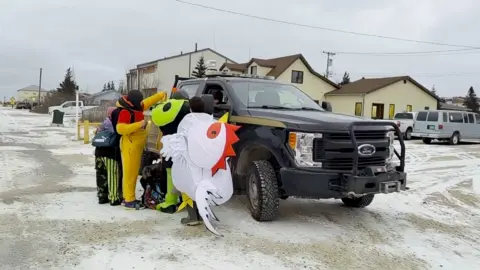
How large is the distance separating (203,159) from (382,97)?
4044cm

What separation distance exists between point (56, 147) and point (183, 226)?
10.4 m

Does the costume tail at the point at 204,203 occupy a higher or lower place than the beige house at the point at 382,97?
lower

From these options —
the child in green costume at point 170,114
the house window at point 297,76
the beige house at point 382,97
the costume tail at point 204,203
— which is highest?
the house window at point 297,76

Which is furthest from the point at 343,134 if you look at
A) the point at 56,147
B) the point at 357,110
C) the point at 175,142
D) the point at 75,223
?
the point at 357,110

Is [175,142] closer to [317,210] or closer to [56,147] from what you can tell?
[317,210]

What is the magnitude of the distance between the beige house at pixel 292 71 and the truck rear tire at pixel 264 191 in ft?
116

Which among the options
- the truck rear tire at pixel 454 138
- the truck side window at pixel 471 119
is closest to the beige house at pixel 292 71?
the truck side window at pixel 471 119

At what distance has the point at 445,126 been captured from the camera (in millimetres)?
21703

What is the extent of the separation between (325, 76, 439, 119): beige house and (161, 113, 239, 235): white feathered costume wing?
126 ft

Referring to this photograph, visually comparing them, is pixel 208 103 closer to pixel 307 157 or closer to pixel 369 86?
pixel 307 157

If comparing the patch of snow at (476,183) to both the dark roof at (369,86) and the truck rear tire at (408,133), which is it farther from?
the dark roof at (369,86)

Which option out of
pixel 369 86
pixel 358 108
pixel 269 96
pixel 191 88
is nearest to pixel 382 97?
pixel 369 86

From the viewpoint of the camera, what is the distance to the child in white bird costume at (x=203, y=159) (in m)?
5.37

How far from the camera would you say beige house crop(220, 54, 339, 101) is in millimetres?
42031
